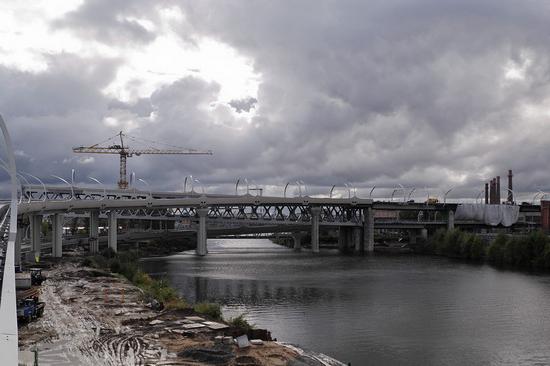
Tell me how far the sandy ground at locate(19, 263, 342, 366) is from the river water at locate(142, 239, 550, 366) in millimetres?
8150

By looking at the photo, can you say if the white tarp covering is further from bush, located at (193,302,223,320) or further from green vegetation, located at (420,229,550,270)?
bush, located at (193,302,223,320)

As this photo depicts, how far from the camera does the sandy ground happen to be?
95.6ft

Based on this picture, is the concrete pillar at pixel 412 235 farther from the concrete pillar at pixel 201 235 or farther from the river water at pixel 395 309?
the river water at pixel 395 309

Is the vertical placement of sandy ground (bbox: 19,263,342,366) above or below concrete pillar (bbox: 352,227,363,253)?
above

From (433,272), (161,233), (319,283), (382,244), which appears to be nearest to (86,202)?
(161,233)

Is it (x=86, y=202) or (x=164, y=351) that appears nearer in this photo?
(x=164, y=351)

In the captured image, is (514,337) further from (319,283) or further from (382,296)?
(319,283)

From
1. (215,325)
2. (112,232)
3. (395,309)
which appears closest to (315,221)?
(112,232)

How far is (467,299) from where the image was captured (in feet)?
197

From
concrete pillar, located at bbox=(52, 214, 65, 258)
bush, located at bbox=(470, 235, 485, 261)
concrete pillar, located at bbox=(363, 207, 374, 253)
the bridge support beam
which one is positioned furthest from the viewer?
concrete pillar, located at bbox=(363, 207, 374, 253)

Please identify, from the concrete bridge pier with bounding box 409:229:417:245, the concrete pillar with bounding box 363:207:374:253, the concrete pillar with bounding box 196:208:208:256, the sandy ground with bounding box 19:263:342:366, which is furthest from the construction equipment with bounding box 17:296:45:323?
the concrete bridge pier with bounding box 409:229:417:245

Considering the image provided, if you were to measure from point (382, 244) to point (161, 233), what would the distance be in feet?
235

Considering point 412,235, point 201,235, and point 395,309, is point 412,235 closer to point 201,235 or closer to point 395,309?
point 201,235

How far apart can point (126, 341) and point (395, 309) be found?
28.6 metres
